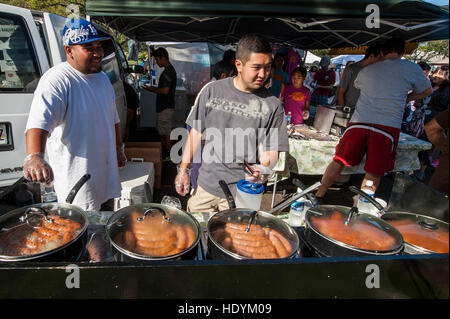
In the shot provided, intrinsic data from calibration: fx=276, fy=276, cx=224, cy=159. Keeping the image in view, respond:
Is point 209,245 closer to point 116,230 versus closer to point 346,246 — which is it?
point 116,230

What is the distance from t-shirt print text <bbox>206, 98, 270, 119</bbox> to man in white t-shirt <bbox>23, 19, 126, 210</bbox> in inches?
36.4

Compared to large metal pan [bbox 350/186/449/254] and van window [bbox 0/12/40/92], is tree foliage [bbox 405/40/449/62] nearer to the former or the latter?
large metal pan [bbox 350/186/449/254]

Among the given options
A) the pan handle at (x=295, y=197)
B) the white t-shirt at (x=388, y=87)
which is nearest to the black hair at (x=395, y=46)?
the white t-shirt at (x=388, y=87)

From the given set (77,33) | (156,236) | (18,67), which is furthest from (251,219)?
(18,67)

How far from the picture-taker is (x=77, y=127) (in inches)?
76.1

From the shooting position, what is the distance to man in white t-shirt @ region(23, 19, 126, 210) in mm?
1738

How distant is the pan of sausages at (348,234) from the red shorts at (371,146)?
7.78ft

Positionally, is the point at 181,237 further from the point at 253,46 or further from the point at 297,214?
the point at 253,46

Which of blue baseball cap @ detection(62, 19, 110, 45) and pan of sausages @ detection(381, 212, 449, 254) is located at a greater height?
blue baseball cap @ detection(62, 19, 110, 45)

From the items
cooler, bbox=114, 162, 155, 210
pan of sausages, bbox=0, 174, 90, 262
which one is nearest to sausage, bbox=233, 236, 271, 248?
pan of sausages, bbox=0, 174, 90, 262

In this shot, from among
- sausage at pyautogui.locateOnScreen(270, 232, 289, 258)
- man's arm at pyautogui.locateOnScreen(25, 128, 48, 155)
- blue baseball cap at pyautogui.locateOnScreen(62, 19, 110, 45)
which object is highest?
blue baseball cap at pyautogui.locateOnScreen(62, 19, 110, 45)

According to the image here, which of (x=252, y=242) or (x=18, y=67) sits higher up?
(x=18, y=67)

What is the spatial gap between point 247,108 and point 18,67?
2379 mm

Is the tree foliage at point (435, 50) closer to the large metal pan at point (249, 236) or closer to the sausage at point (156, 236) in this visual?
the large metal pan at point (249, 236)
